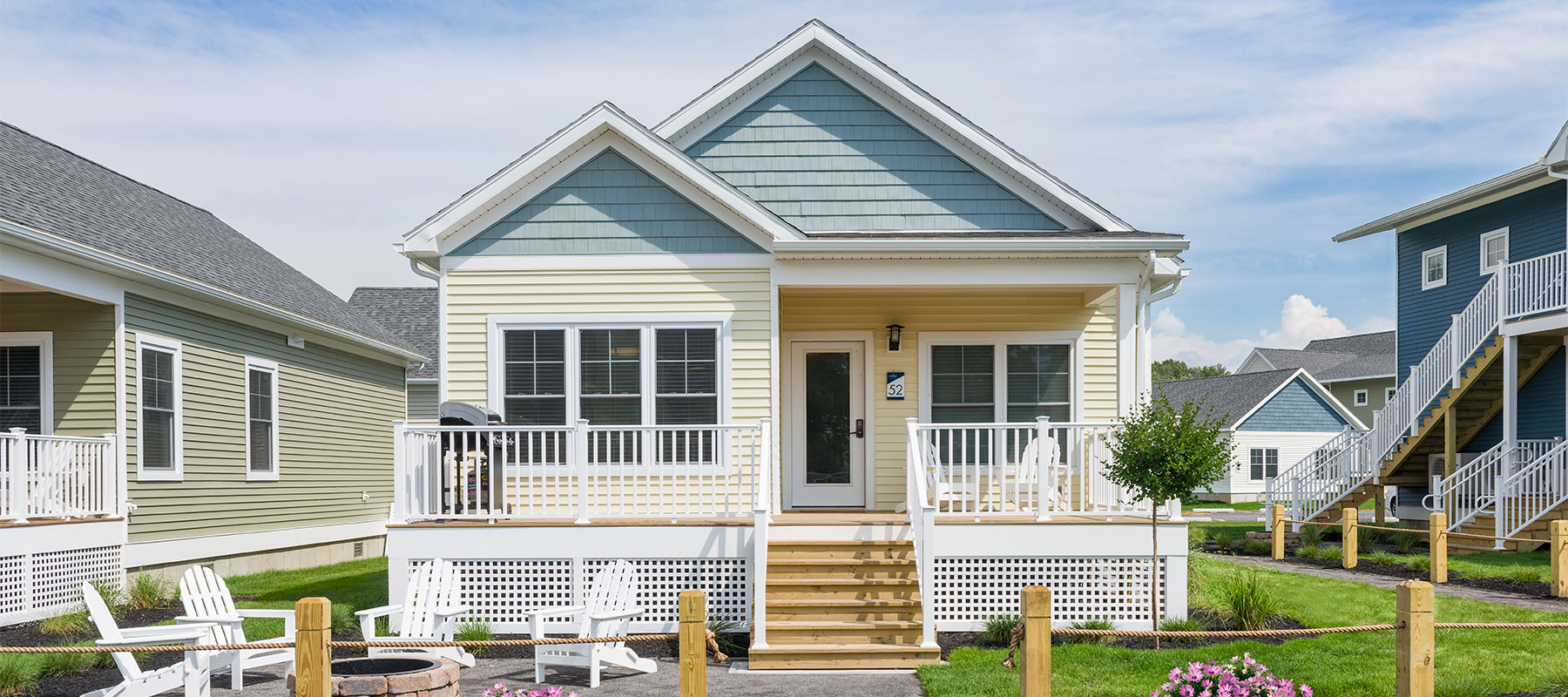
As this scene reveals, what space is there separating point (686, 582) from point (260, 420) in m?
9.21

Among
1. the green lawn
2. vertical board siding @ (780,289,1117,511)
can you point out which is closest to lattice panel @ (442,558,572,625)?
the green lawn

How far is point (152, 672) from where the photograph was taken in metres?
7.97

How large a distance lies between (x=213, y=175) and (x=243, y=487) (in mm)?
10796

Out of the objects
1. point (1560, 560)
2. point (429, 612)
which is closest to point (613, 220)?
point (429, 612)

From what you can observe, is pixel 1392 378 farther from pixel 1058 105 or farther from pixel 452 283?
pixel 452 283

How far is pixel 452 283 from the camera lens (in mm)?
12344

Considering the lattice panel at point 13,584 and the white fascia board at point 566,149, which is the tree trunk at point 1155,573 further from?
the lattice panel at point 13,584

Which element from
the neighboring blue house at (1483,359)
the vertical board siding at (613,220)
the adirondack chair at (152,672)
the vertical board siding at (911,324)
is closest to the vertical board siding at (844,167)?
the vertical board siding at (911,324)

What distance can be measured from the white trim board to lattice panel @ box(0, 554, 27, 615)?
5.79 ft

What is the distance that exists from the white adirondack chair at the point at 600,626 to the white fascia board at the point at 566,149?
3871mm

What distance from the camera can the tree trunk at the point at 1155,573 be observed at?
9930mm

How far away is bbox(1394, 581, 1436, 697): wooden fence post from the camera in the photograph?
5.84 metres

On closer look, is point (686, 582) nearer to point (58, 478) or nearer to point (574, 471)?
point (574, 471)

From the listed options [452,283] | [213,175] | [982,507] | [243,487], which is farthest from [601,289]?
[213,175]
